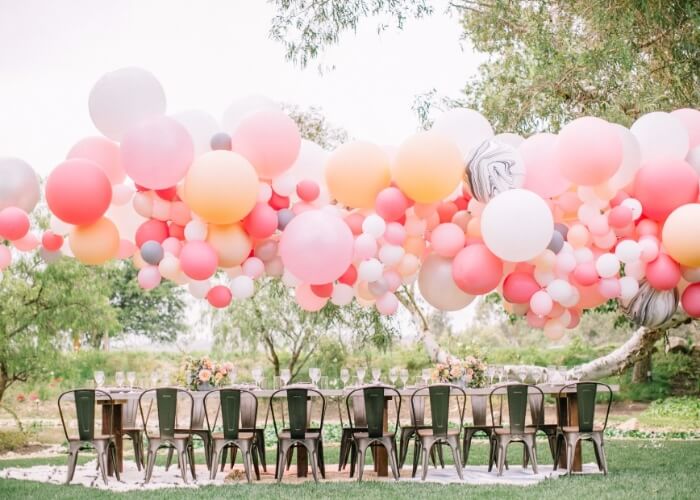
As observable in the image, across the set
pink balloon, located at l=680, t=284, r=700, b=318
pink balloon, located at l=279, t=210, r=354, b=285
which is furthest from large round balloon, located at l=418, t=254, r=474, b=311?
pink balloon, located at l=680, t=284, r=700, b=318

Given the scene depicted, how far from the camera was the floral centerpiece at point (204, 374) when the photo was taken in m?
7.78

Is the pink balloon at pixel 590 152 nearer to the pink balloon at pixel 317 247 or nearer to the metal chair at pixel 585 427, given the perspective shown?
the pink balloon at pixel 317 247

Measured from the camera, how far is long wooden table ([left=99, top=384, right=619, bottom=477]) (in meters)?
7.17

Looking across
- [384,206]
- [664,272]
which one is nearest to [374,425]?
[384,206]

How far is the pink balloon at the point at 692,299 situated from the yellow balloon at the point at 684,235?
40 cm

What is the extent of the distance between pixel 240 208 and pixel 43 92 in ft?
38.1

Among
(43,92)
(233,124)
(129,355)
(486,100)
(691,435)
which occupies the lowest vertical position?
(691,435)

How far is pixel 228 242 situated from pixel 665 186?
8.59 ft

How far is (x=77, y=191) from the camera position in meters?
4.91

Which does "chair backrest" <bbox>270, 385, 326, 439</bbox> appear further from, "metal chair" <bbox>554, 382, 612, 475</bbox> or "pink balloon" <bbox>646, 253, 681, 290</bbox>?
"pink balloon" <bbox>646, 253, 681, 290</bbox>

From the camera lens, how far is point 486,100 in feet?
31.7

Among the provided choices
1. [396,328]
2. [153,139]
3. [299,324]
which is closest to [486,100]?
[396,328]

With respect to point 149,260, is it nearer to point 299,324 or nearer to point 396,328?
point 396,328

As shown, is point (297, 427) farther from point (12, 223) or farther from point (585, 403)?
point (12, 223)
